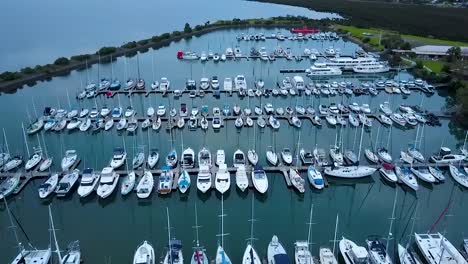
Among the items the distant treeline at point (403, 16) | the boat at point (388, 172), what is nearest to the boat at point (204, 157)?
the boat at point (388, 172)

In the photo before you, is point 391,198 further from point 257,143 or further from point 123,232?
point 123,232

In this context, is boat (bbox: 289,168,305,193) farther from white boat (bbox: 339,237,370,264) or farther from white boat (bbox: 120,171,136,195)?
white boat (bbox: 120,171,136,195)

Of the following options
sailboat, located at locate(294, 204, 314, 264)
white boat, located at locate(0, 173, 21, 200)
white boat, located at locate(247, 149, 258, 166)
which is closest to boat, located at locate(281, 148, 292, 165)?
white boat, located at locate(247, 149, 258, 166)

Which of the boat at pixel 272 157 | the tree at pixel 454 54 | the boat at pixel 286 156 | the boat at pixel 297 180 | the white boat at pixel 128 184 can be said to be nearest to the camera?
the white boat at pixel 128 184

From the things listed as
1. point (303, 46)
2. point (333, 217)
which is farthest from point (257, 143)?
point (303, 46)

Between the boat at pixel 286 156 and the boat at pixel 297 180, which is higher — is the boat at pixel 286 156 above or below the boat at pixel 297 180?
above

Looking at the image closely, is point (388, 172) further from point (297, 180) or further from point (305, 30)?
point (305, 30)

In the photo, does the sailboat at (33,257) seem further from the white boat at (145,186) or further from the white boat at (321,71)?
the white boat at (321,71)
